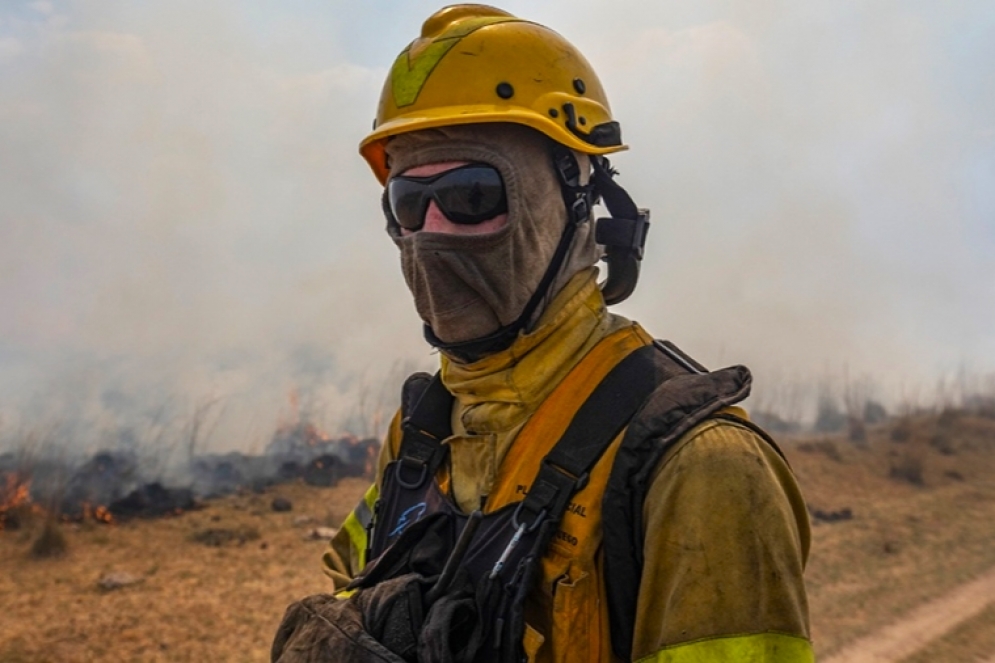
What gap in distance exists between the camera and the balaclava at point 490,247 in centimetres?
211

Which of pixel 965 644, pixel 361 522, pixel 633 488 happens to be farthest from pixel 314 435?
pixel 633 488

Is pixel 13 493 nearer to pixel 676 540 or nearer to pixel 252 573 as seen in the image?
pixel 252 573

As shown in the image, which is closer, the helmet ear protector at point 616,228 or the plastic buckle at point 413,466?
the plastic buckle at point 413,466

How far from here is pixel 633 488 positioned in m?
1.65

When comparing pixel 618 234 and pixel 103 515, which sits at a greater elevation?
pixel 618 234

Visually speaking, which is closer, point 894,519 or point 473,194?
point 473,194

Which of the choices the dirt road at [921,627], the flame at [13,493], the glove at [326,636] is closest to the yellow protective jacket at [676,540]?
the glove at [326,636]

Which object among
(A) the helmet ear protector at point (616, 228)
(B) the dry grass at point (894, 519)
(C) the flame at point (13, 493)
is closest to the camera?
(A) the helmet ear protector at point (616, 228)

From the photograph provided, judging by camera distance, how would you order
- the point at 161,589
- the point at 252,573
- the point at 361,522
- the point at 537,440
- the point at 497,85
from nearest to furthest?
the point at 537,440 < the point at 497,85 < the point at 361,522 < the point at 161,589 < the point at 252,573

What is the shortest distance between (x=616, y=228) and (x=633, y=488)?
3.38 ft

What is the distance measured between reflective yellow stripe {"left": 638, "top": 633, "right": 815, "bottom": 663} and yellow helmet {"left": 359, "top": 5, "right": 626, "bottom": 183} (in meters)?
1.43

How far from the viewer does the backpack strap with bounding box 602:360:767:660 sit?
1.63 metres

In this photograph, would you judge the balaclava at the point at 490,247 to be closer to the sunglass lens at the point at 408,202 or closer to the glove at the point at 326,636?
the sunglass lens at the point at 408,202

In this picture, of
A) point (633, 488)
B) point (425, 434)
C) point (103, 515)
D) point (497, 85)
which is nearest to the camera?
point (633, 488)
